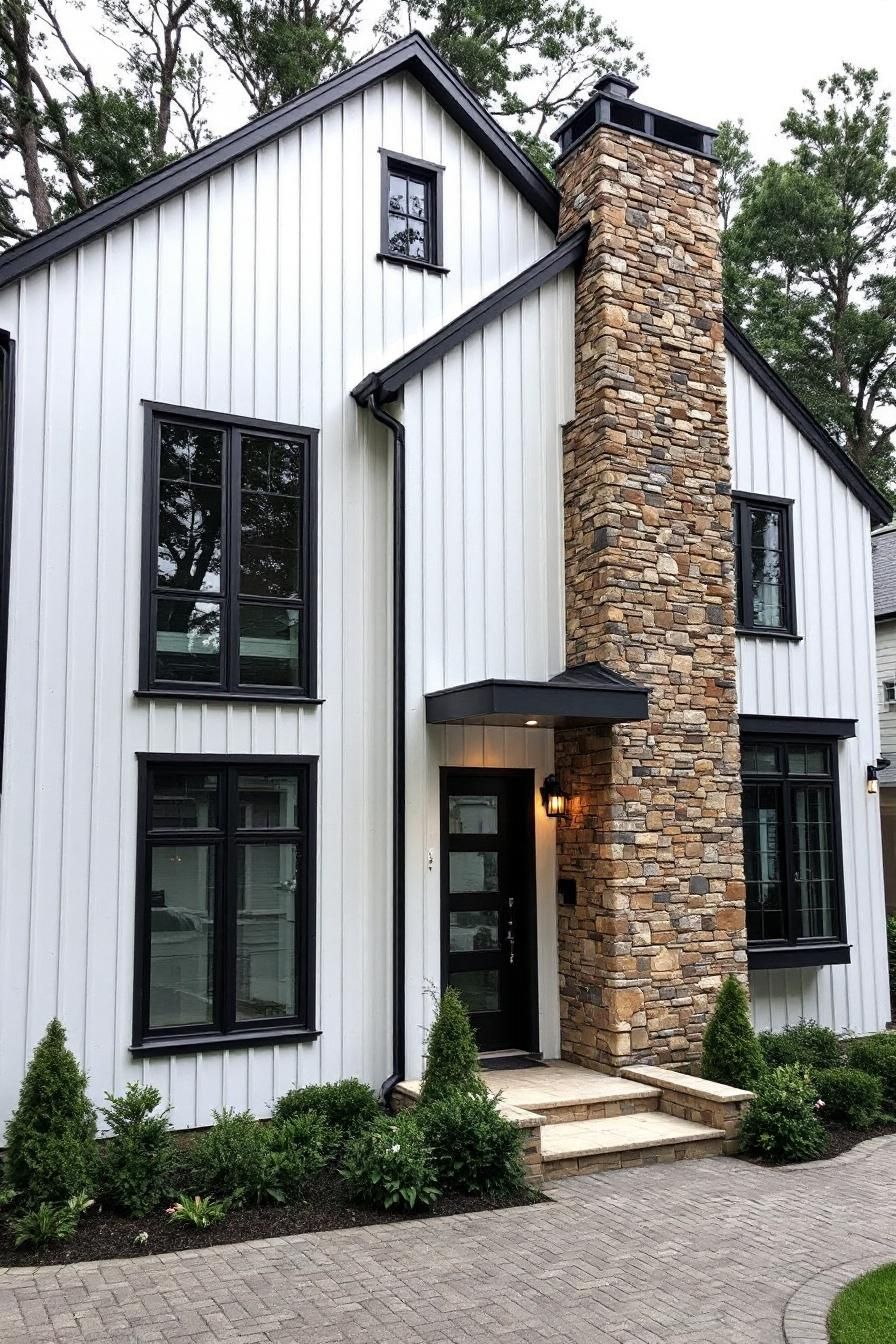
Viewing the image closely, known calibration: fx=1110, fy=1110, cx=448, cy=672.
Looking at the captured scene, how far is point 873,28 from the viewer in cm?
529

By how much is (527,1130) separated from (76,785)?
3.58 m

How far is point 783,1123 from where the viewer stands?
7293mm

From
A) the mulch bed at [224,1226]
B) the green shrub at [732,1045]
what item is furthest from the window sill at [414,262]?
the mulch bed at [224,1226]

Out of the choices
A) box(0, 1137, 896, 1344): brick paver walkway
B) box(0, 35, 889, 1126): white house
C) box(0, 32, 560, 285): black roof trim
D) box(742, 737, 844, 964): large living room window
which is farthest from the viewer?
box(742, 737, 844, 964): large living room window

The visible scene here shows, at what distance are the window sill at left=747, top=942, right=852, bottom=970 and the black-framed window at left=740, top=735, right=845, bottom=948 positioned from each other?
7 centimetres

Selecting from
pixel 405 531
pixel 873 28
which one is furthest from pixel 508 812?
pixel 873 28

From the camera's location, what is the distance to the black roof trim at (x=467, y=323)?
27.4 feet

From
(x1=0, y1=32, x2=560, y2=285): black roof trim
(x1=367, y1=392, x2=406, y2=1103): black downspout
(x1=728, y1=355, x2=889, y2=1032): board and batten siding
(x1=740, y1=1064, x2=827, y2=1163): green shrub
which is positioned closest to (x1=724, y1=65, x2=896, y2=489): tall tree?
(x1=728, y1=355, x2=889, y2=1032): board and batten siding

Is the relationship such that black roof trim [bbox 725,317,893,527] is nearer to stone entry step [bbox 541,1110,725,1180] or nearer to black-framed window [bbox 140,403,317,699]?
black-framed window [bbox 140,403,317,699]

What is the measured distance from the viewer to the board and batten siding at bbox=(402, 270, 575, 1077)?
27.3 feet

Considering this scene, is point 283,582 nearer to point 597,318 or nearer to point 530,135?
point 597,318

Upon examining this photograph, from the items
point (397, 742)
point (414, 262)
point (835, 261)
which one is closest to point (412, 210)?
point (414, 262)

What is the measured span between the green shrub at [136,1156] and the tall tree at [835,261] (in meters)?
21.1

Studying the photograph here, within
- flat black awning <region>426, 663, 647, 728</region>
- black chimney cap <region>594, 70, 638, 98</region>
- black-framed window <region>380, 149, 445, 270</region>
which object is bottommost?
flat black awning <region>426, 663, 647, 728</region>
